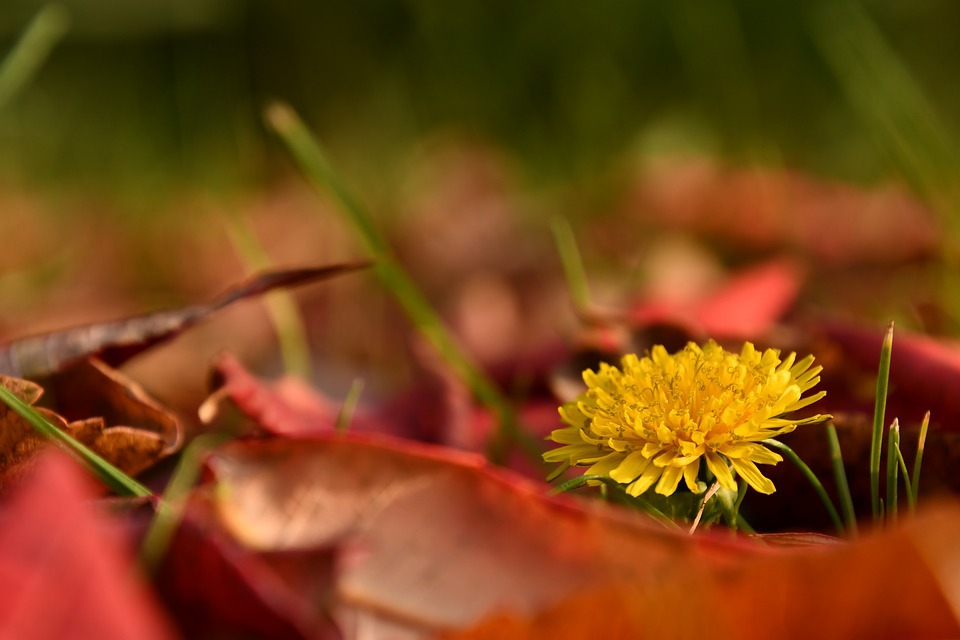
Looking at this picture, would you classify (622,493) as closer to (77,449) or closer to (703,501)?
(703,501)

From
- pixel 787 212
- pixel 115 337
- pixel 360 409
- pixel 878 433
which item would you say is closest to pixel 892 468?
pixel 878 433

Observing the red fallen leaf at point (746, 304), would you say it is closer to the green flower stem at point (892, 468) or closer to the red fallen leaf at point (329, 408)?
the red fallen leaf at point (329, 408)

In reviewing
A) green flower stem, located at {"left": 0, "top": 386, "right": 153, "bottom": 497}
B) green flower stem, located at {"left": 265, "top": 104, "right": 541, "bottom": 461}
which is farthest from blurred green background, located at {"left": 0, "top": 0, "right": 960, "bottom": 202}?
green flower stem, located at {"left": 0, "top": 386, "right": 153, "bottom": 497}

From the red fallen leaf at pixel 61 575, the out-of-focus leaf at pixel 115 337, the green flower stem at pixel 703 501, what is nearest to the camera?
the red fallen leaf at pixel 61 575

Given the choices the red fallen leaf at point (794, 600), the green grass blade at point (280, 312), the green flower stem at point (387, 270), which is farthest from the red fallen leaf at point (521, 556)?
the green grass blade at point (280, 312)

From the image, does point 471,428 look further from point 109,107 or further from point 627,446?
point 109,107
